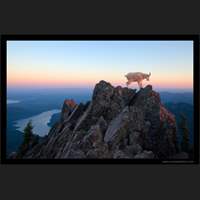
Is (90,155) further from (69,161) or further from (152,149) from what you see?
(152,149)

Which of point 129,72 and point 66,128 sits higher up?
point 129,72

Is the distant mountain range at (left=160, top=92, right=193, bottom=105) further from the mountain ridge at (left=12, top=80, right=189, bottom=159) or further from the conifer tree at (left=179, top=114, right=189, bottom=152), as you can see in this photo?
the conifer tree at (left=179, top=114, right=189, bottom=152)

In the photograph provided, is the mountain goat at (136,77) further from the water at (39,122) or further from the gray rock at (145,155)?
the water at (39,122)

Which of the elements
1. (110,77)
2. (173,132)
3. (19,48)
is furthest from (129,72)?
(19,48)

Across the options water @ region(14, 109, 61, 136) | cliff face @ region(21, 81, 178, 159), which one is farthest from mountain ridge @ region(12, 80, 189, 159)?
water @ region(14, 109, 61, 136)
